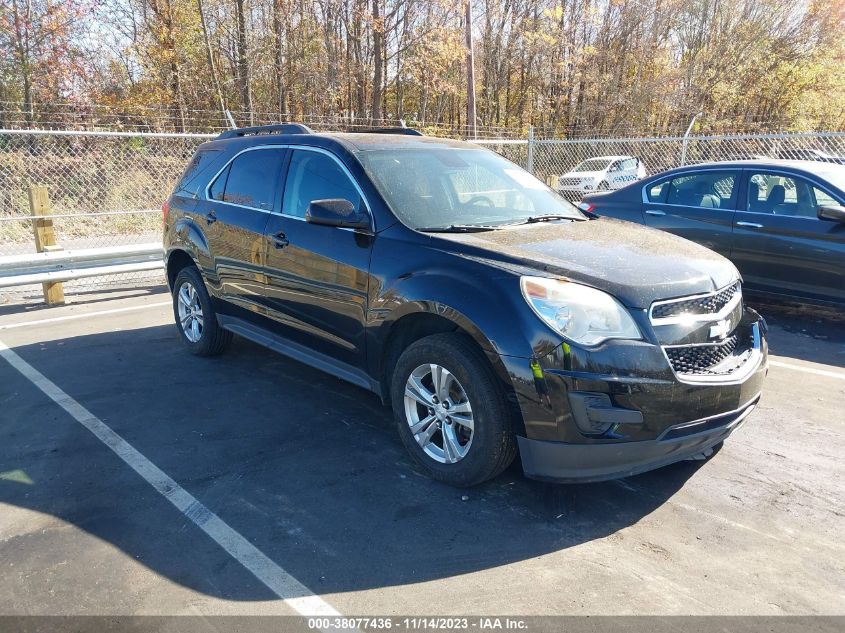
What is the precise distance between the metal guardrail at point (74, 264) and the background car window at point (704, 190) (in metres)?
6.00

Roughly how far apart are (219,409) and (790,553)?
3524 millimetres

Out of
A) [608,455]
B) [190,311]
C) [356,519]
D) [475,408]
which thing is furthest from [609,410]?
[190,311]

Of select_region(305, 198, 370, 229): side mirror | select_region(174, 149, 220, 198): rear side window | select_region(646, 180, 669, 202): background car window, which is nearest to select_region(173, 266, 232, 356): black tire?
select_region(174, 149, 220, 198): rear side window

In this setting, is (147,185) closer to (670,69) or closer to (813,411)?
(813,411)

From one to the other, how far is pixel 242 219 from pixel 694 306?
3238 millimetres

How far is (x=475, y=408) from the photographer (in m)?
3.21

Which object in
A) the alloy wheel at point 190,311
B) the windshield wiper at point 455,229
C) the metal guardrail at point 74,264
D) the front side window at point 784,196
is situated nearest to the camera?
the windshield wiper at point 455,229

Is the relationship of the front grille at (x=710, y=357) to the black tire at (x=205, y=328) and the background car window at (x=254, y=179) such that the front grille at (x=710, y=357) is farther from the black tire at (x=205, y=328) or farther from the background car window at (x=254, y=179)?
the black tire at (x=205, y=328)

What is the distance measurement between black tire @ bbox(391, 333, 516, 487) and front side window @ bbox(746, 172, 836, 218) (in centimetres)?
484

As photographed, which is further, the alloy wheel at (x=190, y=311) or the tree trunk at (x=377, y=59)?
the tree trunk at (x=377, y=59)

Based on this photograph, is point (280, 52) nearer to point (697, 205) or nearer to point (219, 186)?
point (697, 205)

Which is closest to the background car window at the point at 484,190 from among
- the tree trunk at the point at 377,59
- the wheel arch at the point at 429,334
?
the wheel arch at the point at 429,334

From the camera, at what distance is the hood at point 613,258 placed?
10.2 ft

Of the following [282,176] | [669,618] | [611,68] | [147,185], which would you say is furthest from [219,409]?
[611,68]
